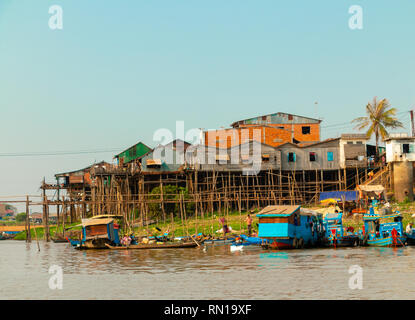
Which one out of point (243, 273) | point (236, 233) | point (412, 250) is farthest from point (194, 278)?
point (236, 233)

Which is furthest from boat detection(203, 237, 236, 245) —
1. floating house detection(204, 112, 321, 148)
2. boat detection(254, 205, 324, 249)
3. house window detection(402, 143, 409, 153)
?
floating house detection(204, 112, 321, 148)

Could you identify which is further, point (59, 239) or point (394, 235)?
point (59, 239)

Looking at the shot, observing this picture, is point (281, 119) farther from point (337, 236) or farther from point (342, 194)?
point (337, 236)

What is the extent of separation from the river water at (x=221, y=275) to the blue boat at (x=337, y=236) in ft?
7.27

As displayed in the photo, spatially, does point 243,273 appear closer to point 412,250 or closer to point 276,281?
point 276,281

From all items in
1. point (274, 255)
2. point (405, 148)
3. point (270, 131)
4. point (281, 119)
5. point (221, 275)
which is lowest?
point (274, 255)

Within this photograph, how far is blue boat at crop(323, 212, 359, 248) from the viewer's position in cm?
3831

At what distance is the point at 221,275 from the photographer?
958 inches

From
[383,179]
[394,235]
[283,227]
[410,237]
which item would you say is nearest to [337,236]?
[394,235]

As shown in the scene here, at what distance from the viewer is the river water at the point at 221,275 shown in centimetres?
1970

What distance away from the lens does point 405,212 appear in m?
49.3

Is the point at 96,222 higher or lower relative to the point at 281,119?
lower

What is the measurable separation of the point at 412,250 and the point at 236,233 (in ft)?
55.1

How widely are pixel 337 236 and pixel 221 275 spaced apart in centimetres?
1645
